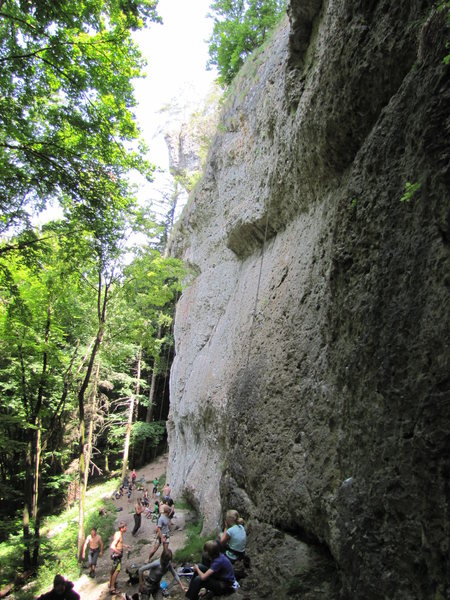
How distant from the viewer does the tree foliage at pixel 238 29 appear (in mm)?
16359

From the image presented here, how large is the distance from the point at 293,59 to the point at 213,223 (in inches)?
348

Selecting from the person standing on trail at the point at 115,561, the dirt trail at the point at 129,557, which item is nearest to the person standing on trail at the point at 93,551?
the dirt trail at the point at 129,557

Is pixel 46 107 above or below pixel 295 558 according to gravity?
above

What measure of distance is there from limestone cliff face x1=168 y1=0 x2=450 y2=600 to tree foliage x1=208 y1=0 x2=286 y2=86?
7.65 meters

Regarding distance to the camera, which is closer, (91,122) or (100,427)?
(91,122)

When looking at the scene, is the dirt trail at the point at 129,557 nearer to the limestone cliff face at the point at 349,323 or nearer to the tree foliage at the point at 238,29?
the limestone cliff face at the point at 349,323

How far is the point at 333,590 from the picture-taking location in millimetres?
4379

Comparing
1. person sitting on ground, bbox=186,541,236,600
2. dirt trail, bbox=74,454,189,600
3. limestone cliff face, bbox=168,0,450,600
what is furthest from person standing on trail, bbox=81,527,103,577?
person sitting on ground, bbox=186,541,236,600

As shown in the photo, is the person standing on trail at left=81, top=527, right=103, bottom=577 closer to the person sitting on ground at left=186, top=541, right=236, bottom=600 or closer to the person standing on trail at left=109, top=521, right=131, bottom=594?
the person standing on trail at left=109, top=521, right=131, bottom=594

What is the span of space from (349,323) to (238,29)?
16777mm

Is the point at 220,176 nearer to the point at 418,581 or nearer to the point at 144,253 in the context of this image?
the point at 144,253

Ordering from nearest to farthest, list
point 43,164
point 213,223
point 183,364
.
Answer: point 43,164
point 213,223
point 183,364

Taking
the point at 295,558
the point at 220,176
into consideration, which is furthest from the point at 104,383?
the point at 295,558

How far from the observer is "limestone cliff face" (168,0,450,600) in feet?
10.4
